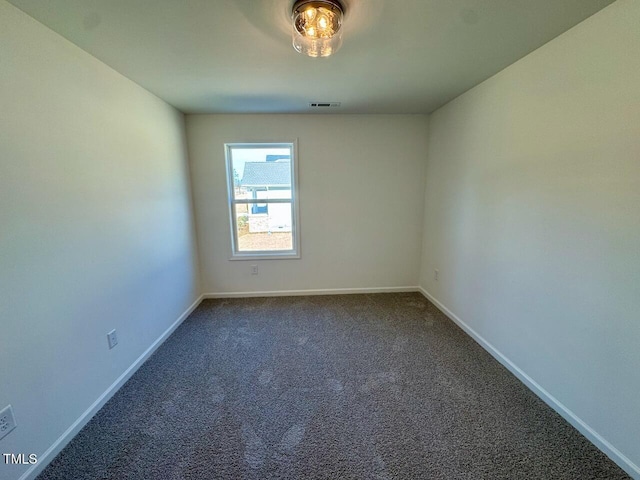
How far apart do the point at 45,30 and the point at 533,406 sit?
12.1ft

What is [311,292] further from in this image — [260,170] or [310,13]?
[310,13]

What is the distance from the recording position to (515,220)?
196cm

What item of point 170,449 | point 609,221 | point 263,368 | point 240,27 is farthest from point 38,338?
point 609,221

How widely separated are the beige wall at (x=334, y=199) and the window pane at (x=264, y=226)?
0.60 ft

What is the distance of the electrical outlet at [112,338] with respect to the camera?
5.93 ft

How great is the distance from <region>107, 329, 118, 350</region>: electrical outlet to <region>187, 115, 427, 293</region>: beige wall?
1553 millimetres

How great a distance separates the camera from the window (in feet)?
10.5

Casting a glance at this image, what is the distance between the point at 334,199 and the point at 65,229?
2525mm

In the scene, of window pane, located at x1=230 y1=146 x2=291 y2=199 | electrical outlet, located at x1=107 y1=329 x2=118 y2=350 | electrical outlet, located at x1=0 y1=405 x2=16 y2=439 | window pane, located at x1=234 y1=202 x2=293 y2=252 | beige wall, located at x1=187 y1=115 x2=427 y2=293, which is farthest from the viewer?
window pane, located at x1=234 y1=202 x2=293 y2=252

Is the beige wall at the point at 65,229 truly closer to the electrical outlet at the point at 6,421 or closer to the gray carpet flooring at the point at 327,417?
the electrical outlet at the point at 6,421

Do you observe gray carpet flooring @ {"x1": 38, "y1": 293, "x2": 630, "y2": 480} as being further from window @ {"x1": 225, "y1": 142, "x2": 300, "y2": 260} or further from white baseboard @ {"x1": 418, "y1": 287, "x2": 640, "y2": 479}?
window @ {"x1": 225, "y1": 142, "x2": 300, "y2": 260}

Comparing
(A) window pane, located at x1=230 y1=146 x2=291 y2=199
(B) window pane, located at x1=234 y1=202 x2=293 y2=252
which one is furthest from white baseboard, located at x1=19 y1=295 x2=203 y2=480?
(A) window pane, located at x1=230 y1=146 x2=291 y2=199

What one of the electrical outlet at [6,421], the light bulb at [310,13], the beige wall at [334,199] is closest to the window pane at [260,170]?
the beige wall at [334,199]

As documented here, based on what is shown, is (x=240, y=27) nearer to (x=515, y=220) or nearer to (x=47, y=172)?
(x=47, y=172)
